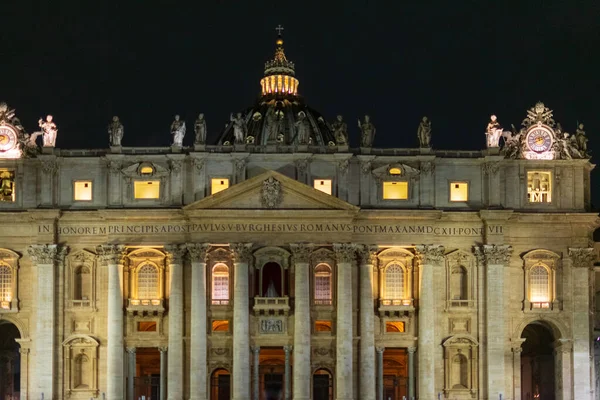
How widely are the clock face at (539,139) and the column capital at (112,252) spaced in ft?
107

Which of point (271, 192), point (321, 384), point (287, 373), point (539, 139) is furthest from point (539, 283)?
point (271, 192)

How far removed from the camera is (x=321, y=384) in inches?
4008

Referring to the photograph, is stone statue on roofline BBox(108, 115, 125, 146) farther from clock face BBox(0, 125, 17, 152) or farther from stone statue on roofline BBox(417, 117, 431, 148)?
stone statue on roofline BBox(417, 117, 431, 148)

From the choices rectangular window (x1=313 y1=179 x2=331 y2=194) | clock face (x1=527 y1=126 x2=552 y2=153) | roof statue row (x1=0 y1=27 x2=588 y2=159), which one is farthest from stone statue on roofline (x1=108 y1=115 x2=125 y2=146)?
clock face (x1=527 y1=126 x2=552 y2=153)

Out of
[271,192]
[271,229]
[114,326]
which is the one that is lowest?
[114,326]

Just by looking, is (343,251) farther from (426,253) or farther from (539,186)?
(539,186)

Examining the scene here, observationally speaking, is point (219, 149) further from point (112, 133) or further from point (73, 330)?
point (73, 330)

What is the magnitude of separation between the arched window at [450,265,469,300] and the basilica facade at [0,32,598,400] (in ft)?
0.71

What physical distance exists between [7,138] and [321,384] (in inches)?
1221

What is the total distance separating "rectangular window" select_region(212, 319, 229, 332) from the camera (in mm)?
99875

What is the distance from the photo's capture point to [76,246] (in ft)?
332

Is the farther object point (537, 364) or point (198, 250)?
point (537, 364)

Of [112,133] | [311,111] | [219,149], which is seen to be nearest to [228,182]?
[219,149]

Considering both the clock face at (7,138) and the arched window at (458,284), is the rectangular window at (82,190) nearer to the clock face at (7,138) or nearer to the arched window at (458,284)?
the clock face at (7,138)
